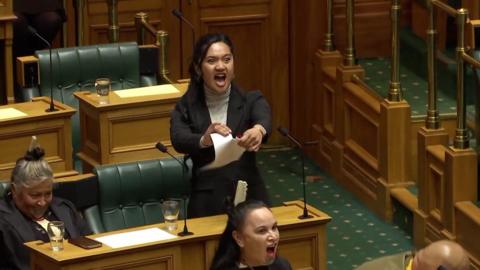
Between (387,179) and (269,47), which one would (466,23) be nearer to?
(387,179)

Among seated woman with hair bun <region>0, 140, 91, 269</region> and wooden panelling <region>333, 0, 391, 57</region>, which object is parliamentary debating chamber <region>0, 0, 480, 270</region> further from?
seated woman with hair bun <region>0, 140, 91, 269</region>

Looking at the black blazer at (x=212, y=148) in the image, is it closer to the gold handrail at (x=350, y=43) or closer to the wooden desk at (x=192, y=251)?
the wooden desk at (x=192, y=251)

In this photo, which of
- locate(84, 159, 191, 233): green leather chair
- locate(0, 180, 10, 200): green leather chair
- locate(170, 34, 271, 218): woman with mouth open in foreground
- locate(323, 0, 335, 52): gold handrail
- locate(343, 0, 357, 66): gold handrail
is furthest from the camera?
locate(323, 0, 335, 52): gold handrail

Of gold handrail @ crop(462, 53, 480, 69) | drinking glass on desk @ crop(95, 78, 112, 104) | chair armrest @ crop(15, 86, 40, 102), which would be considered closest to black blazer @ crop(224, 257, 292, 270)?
gold handrail @ crop(462, 53, 480, 69)

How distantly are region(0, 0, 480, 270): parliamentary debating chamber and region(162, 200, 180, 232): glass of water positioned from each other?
0.13 ft

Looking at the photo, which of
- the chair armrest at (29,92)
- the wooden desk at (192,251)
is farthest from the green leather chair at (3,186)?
the chair armrest at (29,92)

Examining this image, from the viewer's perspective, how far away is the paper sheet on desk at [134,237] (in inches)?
218

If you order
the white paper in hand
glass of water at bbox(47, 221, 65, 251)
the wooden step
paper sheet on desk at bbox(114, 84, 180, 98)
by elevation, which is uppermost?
paper sheet on desk at bbox(114, 84, 180, 98)

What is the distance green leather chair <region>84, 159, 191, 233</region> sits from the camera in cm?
635

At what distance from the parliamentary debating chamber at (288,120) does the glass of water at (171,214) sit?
0.04 meters

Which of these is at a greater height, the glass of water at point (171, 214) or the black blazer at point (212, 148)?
the black blazer at point (212, 148)

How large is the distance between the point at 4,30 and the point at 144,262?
9.11 ft

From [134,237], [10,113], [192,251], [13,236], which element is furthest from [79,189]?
[10,113]

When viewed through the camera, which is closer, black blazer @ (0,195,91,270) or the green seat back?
black blazer @ (0,195,91,270)
